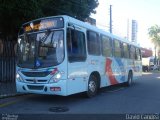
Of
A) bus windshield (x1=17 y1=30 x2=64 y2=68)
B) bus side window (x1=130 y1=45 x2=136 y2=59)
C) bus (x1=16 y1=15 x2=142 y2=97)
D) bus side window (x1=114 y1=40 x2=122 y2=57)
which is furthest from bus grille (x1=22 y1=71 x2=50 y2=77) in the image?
bus side window (x1=130 y1=45 x2=136 y2=59)

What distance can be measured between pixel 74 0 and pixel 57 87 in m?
9.75

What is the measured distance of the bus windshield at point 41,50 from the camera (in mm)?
10969

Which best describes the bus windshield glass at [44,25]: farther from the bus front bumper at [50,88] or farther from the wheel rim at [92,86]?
the wheel rim at [92,86]

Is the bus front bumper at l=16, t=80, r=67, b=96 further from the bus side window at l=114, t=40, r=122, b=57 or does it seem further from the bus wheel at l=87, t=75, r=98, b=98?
the bus side window at l=114, t=40, r=122, b=57

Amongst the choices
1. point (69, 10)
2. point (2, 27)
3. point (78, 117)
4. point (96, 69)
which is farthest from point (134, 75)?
point (78, 117)

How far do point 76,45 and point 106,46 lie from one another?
378 cm

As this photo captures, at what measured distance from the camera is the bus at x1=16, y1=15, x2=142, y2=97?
10898 mm

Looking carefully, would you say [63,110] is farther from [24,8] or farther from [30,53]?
[24,8]

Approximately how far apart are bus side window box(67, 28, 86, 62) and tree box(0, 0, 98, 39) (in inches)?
174

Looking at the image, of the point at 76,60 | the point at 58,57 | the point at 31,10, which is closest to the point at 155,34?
the point at 31,10

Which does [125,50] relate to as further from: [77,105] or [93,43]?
[77,105]

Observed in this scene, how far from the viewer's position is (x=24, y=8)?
15.3 meters

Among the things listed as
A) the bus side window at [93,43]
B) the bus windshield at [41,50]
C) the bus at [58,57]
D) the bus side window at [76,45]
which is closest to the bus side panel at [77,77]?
the bus at [58,57]

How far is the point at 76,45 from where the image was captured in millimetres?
11711
